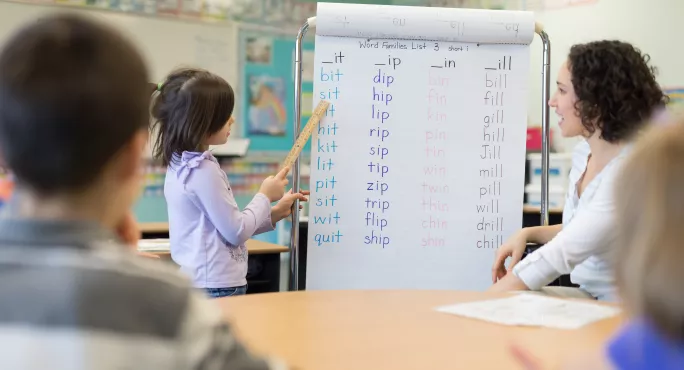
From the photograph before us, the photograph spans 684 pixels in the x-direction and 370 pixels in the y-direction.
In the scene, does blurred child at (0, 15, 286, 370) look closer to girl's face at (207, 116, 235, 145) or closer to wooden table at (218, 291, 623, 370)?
wooden table at (218, 291, 623, 370)

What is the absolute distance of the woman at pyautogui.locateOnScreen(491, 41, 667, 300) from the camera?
78.0 inches

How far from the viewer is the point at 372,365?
117cm

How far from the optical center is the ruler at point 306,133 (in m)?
2.43

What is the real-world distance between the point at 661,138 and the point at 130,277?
0.55 meters

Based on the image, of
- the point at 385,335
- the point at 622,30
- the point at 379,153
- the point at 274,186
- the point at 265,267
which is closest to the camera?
the point at 385,335

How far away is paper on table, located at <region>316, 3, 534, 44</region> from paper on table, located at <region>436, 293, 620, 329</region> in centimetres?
113

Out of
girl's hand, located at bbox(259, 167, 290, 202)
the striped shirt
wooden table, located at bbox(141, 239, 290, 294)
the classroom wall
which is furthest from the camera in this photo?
the classroom wall

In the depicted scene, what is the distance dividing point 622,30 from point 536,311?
3.41 metres

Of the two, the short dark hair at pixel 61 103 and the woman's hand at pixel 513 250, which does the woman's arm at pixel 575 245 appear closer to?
the woman's hand at pixel 513 250

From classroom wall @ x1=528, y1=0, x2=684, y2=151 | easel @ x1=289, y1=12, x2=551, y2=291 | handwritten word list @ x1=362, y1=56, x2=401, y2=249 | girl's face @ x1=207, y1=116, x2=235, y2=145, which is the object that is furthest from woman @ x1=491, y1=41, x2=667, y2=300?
Result: classroom wall @ x1=528, y1=0, x2=684, y2=151

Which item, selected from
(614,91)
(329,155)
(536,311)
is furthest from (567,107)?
(536,311)

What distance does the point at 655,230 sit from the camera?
2.31ft

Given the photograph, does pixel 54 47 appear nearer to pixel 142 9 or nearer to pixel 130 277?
pixel 130 277

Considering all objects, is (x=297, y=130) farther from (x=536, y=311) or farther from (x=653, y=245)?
(x=653, y=245)
